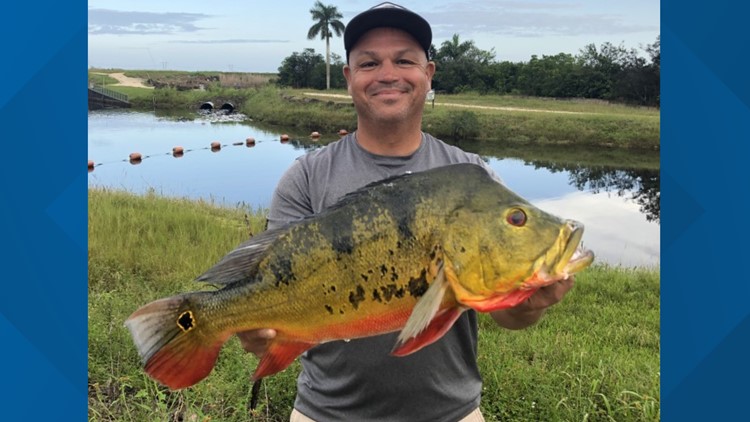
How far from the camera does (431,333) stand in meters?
1.87

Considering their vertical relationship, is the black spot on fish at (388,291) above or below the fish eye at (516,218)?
below

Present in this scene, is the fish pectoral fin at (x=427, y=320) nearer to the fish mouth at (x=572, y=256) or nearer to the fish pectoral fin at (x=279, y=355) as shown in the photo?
the fish mouth at (x=572, y=256)

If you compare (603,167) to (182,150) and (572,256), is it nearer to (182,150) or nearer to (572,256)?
(182,150)

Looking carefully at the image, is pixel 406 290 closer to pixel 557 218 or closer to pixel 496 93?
pixel 557 218

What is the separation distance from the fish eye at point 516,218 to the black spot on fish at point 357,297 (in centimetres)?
52

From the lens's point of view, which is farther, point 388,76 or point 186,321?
point 388,76

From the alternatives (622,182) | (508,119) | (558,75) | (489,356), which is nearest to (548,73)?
(558,75)

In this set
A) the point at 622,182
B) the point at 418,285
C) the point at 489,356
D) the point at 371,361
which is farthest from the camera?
the point at 622,182

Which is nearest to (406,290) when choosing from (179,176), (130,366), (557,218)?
(557,218)

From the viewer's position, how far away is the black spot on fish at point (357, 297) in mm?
1998

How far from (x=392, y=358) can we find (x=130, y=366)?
326 centimetres

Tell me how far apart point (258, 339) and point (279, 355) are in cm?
9

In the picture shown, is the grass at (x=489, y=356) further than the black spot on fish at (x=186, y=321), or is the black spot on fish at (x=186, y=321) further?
the grass at (x=489, y=356)

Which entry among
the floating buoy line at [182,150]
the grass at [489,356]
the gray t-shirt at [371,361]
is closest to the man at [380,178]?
the gray t-shirt at [371,361]
